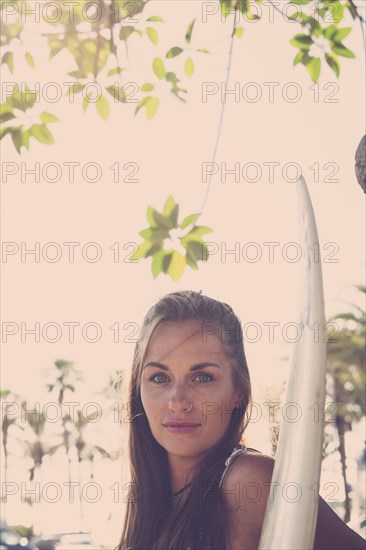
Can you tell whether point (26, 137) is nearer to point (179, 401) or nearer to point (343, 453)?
point (179, 401)

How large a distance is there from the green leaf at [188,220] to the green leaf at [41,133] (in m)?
0.51

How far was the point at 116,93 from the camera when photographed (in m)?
2.62

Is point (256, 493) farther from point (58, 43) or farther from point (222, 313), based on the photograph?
point (58, 43)

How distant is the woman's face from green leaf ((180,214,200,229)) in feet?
1.74

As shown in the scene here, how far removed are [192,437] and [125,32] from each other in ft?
4.30

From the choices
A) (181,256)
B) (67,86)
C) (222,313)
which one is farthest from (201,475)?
(67,86)

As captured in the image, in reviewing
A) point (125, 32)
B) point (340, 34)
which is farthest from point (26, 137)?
point (340, 34)

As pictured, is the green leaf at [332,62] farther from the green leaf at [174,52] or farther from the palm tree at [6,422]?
the palm tree at [6,422]

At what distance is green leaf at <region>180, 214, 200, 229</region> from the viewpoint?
7.59ft

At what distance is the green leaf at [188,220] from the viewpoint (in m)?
2.31

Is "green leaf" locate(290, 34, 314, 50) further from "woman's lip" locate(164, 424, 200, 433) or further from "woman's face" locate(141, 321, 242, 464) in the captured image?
"woman's lip" locate(164, 424, 200, 433)

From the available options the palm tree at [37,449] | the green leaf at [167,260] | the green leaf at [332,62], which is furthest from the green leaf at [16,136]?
the palm tree at [37,449]

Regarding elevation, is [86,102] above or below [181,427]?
above

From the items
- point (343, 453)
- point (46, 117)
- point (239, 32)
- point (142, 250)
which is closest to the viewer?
point (142, 250)
